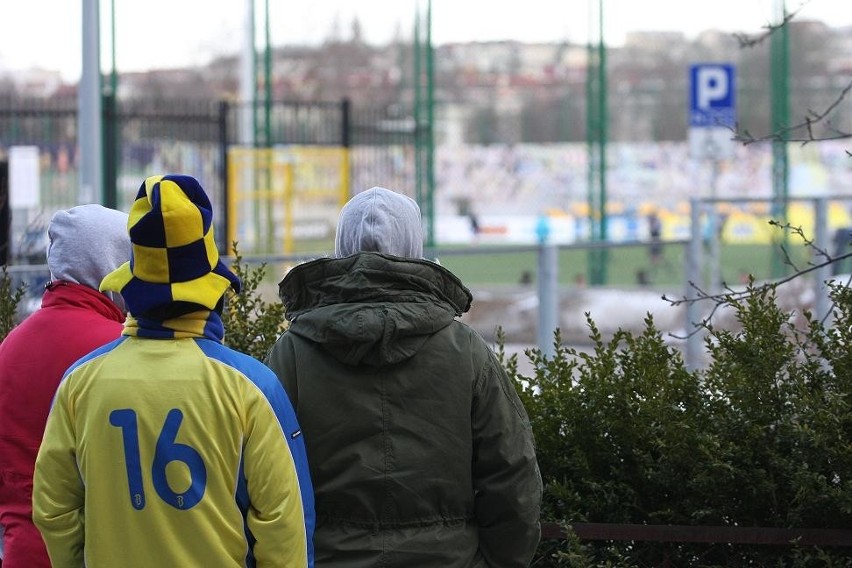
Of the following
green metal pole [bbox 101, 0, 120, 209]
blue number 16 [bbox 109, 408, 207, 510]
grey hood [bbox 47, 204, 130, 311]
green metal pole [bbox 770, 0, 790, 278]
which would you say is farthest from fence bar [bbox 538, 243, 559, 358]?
green metal pole [bbox 770, 0, 790, 278]

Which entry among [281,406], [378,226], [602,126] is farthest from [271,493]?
[602,126]

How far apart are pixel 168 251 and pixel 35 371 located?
0.78 meters

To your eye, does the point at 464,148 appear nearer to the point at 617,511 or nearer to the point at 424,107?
the point at 424,107

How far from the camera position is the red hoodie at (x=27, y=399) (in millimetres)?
3420

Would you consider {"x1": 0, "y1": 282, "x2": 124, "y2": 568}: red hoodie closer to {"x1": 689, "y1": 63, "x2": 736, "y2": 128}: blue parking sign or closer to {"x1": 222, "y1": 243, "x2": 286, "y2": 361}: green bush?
{"x1": 222, "y1": 243, "x2": 286, "y2": 361}: green bush

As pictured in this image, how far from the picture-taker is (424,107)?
1848cm

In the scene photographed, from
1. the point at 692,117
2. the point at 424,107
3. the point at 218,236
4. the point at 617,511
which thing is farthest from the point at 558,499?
the point at 424,107

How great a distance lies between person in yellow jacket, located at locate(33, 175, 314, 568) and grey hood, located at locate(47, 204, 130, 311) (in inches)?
29.3

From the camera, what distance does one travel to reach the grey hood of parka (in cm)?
299

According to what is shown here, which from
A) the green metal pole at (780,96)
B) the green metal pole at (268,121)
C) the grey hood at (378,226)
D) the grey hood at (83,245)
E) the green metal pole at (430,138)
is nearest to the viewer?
the grey hood at (378,226)

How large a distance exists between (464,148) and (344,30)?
2.47 meters

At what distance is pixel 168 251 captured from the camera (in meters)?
2.85

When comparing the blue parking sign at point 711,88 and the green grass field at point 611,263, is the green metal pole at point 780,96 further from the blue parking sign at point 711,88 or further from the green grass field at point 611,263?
the blue parking sign at point 711,88

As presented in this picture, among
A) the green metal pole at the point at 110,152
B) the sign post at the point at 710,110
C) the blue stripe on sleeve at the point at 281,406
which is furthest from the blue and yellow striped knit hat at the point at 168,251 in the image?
the green metal pole at the point at 110,152
